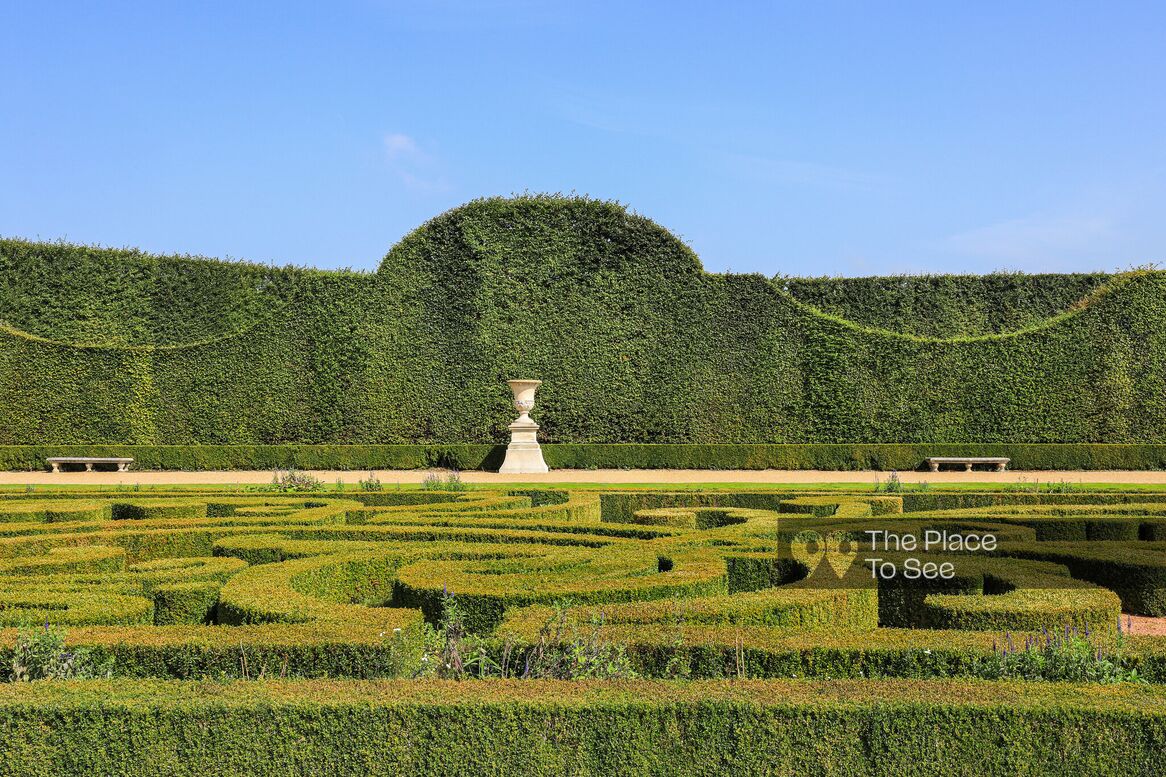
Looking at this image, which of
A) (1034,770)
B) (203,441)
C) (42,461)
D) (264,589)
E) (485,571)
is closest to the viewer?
(1034,770)

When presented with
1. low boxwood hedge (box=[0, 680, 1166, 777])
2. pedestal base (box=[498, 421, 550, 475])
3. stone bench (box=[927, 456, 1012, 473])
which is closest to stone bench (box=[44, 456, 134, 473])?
pedestal base (box=[498, 421, 550, 475])

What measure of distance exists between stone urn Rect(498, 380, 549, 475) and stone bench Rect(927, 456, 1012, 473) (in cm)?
808

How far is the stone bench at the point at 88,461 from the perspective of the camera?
2012 centimetres

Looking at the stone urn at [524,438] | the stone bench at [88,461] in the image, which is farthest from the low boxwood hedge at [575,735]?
the stone bench at [88,461]

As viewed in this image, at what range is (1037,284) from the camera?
23.1m

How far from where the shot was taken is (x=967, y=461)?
21.0 m

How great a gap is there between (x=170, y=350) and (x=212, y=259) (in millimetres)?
2311

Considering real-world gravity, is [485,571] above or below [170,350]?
below

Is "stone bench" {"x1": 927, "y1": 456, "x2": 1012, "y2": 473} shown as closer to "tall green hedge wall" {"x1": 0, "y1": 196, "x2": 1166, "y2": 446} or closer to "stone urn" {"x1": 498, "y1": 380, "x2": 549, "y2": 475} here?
"tall green hedge wall" {"x1": 0, "y1": 196, "x2": 1166, "y2": 446}

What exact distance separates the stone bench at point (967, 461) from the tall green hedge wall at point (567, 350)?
101cm

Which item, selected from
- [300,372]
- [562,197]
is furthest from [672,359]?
[300,372]

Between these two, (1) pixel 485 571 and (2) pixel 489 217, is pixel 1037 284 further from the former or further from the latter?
(1) pixel 485 571

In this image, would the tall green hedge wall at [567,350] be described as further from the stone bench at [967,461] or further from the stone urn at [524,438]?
the stone urn at [524,438]

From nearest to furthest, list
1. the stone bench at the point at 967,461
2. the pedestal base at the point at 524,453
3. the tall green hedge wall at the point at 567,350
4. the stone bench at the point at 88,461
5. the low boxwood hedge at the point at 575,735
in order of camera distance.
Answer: the low boxwood hedge at the point at 575,735, the stone bench at the point at 88,461, the pedestal base at the point at 524,453, the stone bench at the point at 967,461, the tall green hedge wall at the point at 567,350
